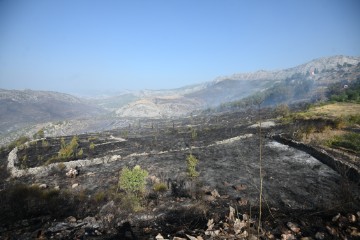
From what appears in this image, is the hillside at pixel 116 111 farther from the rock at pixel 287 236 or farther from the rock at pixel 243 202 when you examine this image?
the rock at pixel 287 236

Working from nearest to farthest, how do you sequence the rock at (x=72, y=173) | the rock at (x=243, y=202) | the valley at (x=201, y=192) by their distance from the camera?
the valley at (x=201, y=192)
the rock at (x=243, y=202)
the rock at (x=72, y=173)

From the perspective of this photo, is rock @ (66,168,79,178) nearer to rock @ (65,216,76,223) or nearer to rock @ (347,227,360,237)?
rock @ (65,216,76,223)

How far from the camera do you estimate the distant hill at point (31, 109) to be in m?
115

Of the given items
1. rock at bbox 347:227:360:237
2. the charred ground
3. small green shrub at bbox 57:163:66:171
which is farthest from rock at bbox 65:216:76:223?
rock at bbox 347:227:360:237

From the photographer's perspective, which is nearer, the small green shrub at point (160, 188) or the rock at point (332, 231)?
the rock at point (332, 231)

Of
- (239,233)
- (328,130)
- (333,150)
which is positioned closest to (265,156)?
(333,150)

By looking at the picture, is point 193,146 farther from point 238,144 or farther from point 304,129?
point 304,129

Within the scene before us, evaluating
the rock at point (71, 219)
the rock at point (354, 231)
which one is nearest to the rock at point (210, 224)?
the rock at point (354, 231)

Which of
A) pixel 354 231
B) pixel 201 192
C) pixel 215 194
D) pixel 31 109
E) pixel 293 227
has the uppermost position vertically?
pixel 354 231

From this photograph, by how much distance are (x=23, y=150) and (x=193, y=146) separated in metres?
24.2

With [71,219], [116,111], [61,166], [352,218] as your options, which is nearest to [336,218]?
[352,218]

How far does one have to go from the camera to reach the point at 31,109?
133750 mm

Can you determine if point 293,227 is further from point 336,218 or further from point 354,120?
point 354,120

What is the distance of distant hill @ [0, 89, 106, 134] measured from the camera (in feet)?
376
